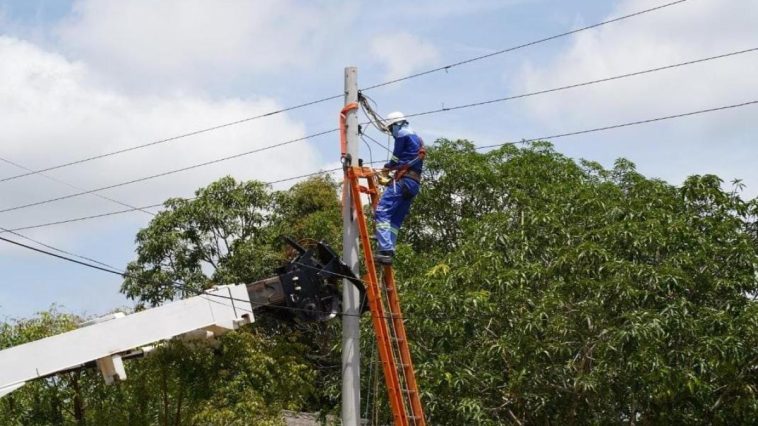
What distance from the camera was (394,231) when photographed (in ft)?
36.5

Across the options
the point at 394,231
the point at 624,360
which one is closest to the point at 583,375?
the point at 624,360

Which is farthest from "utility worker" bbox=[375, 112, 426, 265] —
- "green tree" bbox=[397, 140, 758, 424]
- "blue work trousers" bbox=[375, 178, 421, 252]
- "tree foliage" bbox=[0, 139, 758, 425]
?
"green tree" bbox=[397, 140, 758, 424]

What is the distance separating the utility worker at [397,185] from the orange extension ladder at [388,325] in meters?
0.18

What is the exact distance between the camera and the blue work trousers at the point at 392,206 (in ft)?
36.3

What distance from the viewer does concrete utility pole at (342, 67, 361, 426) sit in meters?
10.5

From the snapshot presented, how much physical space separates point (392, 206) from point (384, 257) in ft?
1.80

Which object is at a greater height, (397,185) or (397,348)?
(397,185)

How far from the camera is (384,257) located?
11.0 meters

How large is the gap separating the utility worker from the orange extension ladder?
18 centimetres

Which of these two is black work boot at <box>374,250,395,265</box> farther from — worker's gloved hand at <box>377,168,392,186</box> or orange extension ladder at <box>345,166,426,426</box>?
worker's gloved hand at <box>377,168,392,186</box>

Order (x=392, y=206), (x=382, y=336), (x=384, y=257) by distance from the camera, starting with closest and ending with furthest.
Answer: (x=382, y=336)
(x=384, y=257)
(x=392, y=206)

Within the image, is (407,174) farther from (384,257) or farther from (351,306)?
(351,306)

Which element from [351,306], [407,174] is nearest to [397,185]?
[407,174]

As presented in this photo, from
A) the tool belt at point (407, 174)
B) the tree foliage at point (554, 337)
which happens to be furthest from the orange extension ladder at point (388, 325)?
the tree foliage at point (554, 337)
